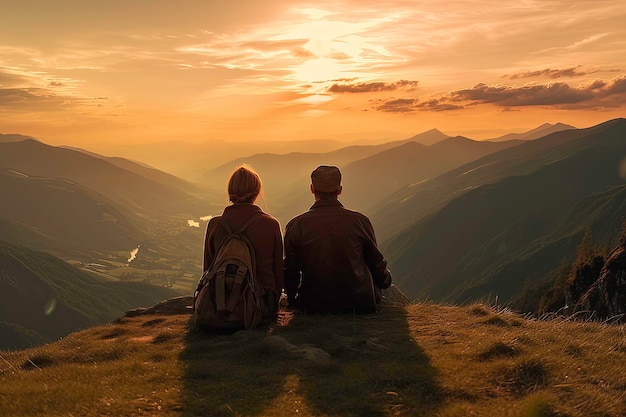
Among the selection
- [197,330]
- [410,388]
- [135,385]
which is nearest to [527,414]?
[410,388]

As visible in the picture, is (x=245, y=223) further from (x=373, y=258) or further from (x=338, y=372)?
(x=338, y=372)

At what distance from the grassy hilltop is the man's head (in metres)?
3.19

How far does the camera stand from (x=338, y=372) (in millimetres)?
7977

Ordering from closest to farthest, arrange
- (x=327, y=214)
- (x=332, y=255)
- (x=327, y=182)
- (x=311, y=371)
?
(x=311, y=371) → (x=332, y=255) → (x=327, y=214) → (x=327, y=182)

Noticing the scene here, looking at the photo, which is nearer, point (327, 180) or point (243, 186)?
point (243, 186)

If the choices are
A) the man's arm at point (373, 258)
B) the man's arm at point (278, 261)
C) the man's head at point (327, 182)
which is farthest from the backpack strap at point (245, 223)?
the man's arm at point (373, 258)

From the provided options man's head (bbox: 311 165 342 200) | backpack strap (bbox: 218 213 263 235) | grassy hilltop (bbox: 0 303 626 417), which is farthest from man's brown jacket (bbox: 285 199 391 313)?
backpack strap (bbox: 218 213 263 235)

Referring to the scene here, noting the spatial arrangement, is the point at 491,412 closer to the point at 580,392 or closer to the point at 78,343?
the point at 580,392

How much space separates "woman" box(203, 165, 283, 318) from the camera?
1140 centimetres

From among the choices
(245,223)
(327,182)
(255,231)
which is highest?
(327,182)

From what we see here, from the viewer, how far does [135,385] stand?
7434mm

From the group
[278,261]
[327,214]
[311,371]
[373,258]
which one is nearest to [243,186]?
[278,261]

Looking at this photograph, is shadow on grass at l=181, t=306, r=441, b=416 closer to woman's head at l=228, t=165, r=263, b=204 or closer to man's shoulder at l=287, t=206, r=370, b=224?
man's shoulder at l=287, t=206, r=370, b=224

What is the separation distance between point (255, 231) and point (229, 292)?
1667mm
